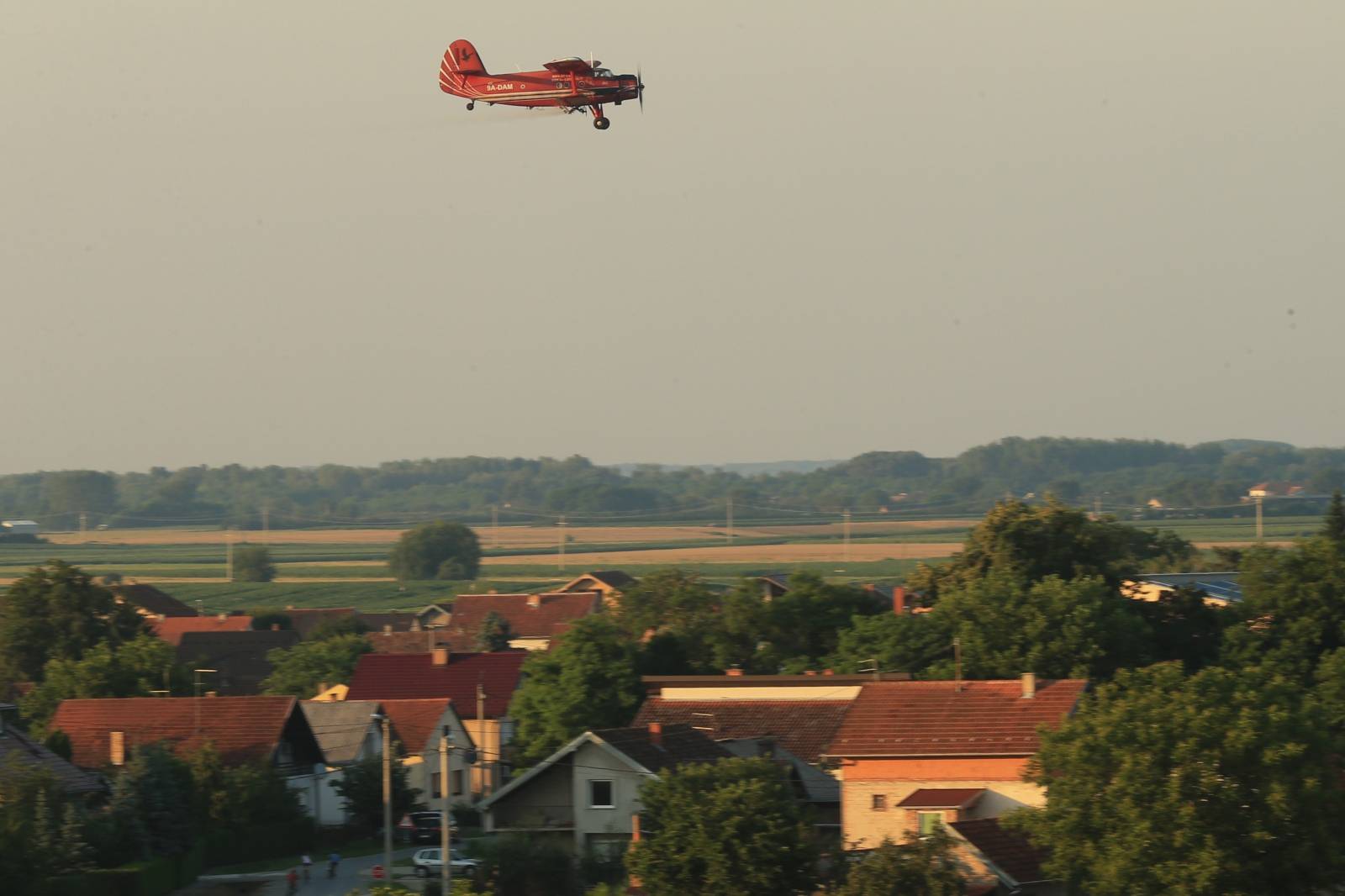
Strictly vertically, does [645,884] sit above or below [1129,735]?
below

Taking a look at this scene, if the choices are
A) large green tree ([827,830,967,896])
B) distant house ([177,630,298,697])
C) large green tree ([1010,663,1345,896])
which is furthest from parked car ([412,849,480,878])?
distant house ([177,630,298,697])

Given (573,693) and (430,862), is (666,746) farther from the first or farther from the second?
(573,693)

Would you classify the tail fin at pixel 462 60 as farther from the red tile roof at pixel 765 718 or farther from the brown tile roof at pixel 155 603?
the brown tile roof at pixel 155 603

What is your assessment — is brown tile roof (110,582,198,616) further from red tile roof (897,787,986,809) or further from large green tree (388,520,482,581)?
red tile roof (897,787,986,809)

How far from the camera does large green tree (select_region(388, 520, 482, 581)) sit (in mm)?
195375

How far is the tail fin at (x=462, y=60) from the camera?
178 ft

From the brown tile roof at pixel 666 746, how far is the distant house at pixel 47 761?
1313 cm

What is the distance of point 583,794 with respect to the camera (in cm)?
4884

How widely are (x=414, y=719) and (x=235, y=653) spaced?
162 ft

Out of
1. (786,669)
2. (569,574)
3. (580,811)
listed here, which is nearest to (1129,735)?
(580,811)

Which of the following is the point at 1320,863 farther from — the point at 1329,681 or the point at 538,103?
the point at 538,103

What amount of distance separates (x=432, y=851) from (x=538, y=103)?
779 inches

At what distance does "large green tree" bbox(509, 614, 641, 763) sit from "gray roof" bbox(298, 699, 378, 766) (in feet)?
17.4

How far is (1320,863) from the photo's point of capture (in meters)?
33.5
